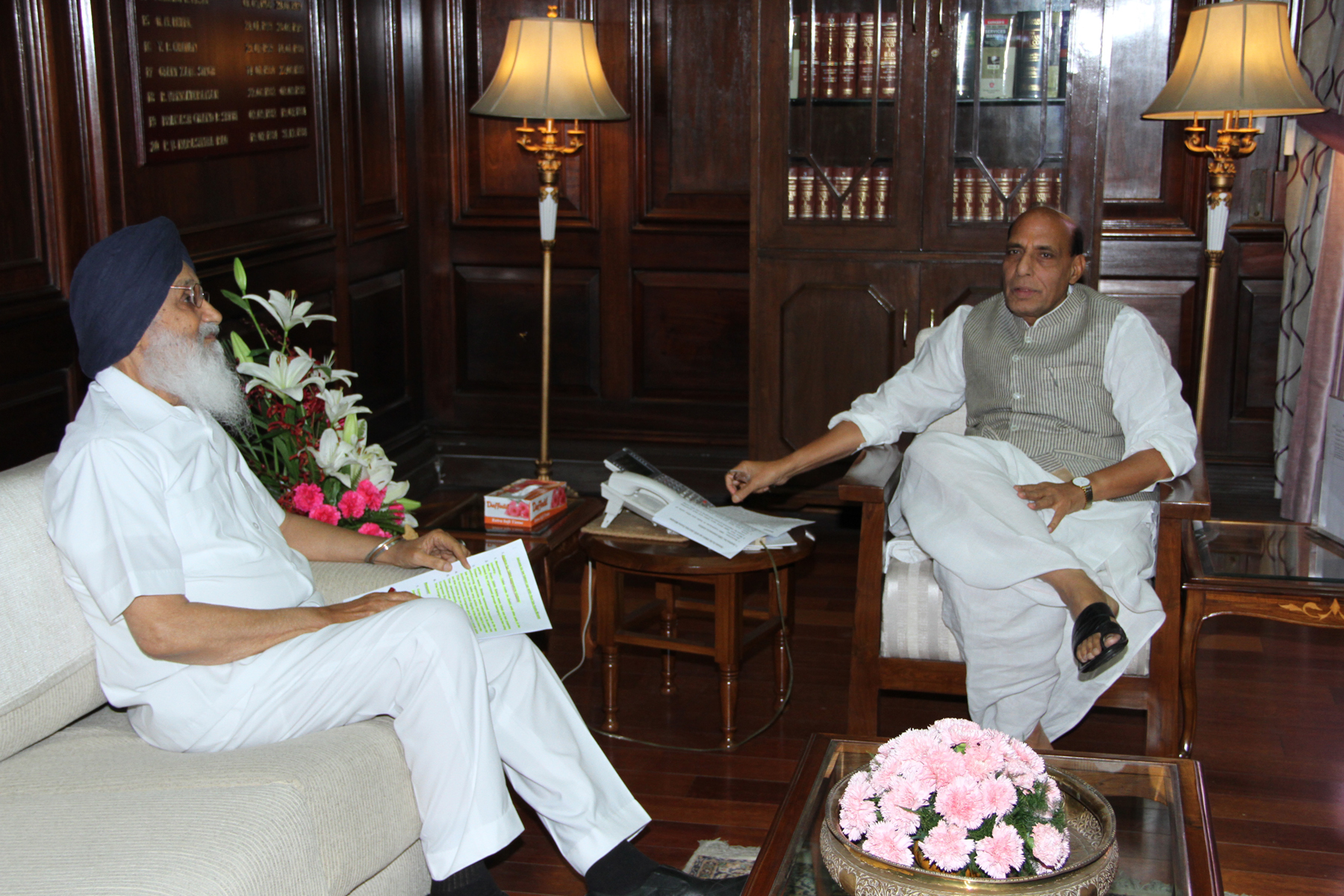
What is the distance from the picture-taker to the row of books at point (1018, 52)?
12.8ft

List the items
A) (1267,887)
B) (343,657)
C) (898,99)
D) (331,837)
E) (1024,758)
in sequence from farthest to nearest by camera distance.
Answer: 1. (898,99)
2. (1267,887)
3. (343,657)
4. (331,837)
5. (1024,758)

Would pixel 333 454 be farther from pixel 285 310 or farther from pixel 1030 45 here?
pixel 1030 45

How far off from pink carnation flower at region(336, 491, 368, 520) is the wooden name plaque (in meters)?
1.28

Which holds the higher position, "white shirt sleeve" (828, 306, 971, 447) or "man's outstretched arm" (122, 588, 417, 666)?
"white shirt sleeve" (828, 306, 971, 447)

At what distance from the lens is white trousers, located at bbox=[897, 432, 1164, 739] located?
249cm

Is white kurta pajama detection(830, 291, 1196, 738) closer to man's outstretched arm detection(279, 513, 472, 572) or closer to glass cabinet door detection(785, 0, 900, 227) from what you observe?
man's outstretched arm detection(279, 513, 472, 572)

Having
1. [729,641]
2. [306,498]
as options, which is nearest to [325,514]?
[306,498]

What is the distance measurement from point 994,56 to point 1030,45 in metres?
0.11

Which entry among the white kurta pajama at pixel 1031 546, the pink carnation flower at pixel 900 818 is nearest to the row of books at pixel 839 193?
the white kurta pajama at pixel 1031 546

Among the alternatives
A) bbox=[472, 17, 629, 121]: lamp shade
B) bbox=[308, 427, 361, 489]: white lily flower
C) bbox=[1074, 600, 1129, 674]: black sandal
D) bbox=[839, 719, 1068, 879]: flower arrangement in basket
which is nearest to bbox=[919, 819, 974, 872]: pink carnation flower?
bbox=[839, 719, 1068, 879]: flower arrangement in basket

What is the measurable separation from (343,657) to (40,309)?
1.46m

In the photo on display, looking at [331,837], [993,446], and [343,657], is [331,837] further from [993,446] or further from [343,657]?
[993,446]

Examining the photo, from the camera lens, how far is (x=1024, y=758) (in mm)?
1601

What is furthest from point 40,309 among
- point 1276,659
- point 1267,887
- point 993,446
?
point 1276,659
